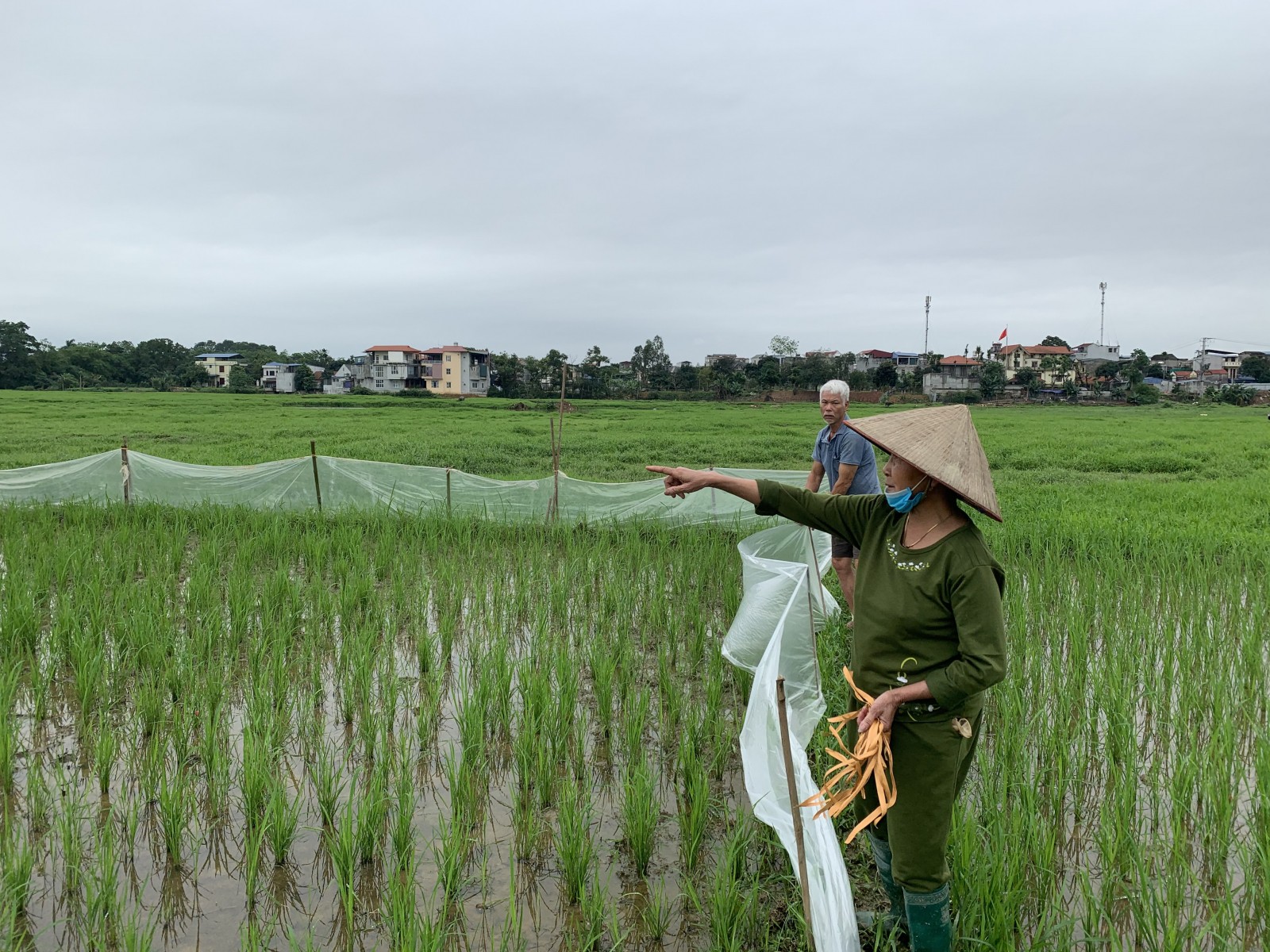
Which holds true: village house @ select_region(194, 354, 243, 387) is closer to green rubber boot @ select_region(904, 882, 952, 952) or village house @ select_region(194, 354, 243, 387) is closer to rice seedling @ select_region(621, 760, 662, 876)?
rice seedling @ select_region(621, 760, 662, 876)

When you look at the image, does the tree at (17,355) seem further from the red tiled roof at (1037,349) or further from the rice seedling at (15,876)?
the red tiled roof at (1037,349)

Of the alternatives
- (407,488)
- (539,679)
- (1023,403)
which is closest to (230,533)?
(407,488)

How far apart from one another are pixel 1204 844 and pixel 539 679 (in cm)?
218

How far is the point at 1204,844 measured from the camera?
233cm

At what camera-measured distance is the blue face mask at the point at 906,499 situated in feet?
5.64

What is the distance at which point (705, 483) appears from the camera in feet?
6.37

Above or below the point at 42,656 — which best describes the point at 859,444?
above

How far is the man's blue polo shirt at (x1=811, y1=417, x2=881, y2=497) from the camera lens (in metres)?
4.02

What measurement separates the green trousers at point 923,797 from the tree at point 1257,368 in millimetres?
70024

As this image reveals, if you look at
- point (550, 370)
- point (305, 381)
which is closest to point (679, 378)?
point (550, 370)

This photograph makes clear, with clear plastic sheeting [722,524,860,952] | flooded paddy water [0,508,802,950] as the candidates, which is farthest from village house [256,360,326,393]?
clear plastic sheeting [722,524,860,952]

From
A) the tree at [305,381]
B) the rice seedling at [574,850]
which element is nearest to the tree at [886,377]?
the tree at [305,381]

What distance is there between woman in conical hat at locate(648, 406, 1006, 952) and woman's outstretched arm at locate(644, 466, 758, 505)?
0.34 metres

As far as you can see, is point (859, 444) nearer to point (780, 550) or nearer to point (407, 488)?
point (780, 550)
